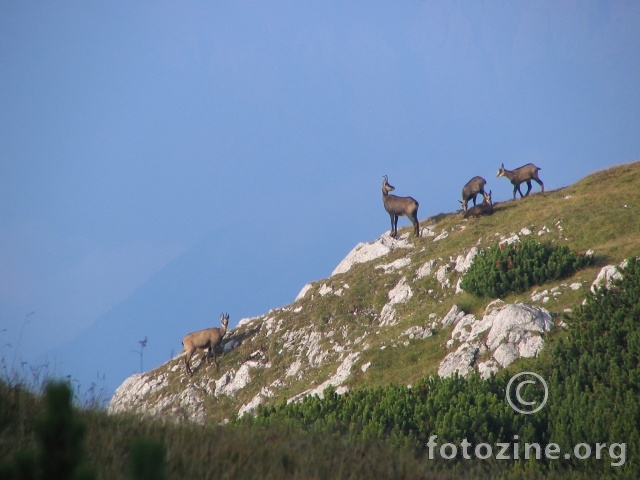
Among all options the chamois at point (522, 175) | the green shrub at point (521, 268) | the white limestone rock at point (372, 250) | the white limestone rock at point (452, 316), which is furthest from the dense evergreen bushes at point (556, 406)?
the chamois at point (522, 175)

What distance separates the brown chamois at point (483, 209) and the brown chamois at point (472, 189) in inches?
58.3

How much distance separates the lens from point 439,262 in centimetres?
2925

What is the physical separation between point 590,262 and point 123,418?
63.3ft

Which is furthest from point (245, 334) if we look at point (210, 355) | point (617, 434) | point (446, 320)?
point (617, 434)

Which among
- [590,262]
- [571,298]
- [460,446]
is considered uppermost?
[590,262]

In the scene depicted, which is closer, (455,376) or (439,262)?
(455,376)

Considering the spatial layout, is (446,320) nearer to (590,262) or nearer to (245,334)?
(590,262)

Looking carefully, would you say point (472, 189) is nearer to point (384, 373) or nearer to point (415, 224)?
point (415, 224)

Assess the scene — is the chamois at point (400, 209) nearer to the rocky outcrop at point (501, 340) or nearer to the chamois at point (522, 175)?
the chamois at point (522, 175)

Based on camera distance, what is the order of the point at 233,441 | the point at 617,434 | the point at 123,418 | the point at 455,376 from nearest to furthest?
the point at 233,441
the point at 123,418
the point at 617,434
the point at 455,376

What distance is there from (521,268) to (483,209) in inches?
434

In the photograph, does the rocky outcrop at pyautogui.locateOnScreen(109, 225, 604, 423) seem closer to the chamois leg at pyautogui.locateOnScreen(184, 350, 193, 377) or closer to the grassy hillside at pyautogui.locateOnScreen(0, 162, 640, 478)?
the grassy hillside at pyautogui.locateOnScreen(0, 162, 640, 478)

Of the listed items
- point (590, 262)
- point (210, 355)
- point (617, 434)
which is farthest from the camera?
point (210, 355)

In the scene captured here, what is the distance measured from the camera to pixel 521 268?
23688 mm
